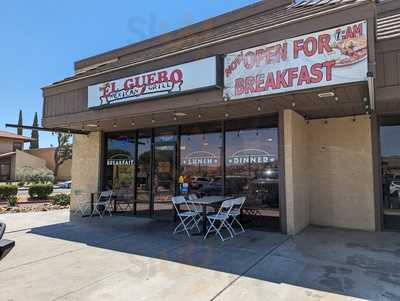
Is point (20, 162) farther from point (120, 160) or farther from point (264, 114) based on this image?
point (264, 114)

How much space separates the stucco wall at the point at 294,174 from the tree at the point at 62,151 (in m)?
30.0

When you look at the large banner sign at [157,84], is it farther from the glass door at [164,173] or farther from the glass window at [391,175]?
the glass window at [391,175]

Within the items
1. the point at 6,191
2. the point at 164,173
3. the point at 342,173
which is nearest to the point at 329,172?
the point at 342,173

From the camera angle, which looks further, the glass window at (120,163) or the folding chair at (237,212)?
the glass window at (120,163)

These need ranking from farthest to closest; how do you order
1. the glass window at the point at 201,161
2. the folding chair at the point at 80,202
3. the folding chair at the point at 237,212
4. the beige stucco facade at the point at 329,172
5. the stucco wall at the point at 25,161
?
the stucco wall at the point at 25,161, the folding chair at the point at 80,202, the glass window at the point at 201,161, the beige stucco facade at the point at 329,172, the folding chair at the point at 237,212

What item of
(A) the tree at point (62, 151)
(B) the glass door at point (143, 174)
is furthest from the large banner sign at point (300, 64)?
(A) the tree at point (62, 151)

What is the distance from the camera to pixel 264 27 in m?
5.69

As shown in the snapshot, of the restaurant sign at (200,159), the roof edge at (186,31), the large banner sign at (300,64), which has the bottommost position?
the restaurant sign at (200,159)

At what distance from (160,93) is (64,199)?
373 inches

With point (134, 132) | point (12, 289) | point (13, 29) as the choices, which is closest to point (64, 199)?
point (134, 132)

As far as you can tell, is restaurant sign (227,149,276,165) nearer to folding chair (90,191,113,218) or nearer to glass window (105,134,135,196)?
glass window (105,134,135,196)

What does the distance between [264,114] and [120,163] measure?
17.1 feet

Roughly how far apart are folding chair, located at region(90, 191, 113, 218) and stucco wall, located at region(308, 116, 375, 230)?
6245 mm

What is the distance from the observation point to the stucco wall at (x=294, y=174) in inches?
265
